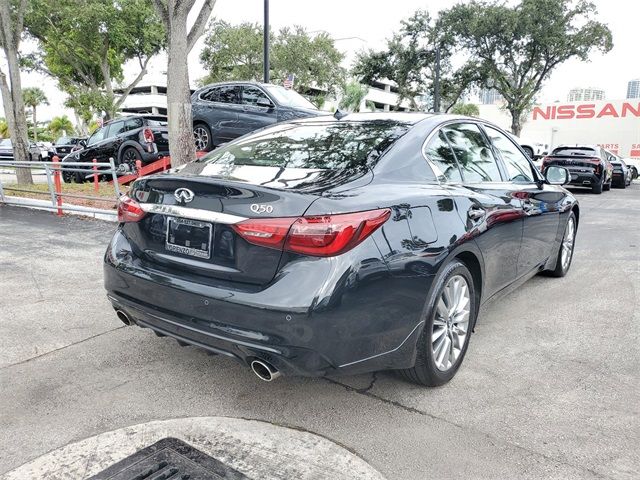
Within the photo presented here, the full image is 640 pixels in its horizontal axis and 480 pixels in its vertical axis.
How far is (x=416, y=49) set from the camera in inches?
1187

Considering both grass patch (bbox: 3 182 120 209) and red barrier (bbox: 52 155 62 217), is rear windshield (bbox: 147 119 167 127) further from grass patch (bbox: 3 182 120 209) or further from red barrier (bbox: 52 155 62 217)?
red barrier (bbox: 52 155 62 217)

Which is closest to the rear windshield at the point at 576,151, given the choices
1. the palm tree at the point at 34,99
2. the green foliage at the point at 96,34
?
the green foliage at the point at 96,34

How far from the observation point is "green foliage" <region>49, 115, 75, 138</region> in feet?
226

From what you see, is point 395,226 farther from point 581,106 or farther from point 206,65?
point 581,106

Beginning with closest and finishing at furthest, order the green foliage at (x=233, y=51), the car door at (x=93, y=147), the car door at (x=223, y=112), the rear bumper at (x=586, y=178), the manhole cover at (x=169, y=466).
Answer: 1. the manhole cover at (x=169, y=466)
2. the car door at (x=223, y=112)
3. the car door at (x=93, y=147)
4. the rear bumper at (x=586, y=178)
5. the green foliage at (x=233, y=51)

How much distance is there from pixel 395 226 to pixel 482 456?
118cm

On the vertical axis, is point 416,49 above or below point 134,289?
above

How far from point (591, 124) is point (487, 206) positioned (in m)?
53.9

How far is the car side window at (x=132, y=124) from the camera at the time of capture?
12.7m

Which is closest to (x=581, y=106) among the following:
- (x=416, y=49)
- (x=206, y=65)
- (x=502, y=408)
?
(x=416, y=49)

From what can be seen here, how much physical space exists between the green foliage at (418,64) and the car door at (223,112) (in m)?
20.8

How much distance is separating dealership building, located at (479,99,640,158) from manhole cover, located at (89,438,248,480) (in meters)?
53.2

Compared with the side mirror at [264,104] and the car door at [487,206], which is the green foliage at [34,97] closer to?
the side mirror at [264,104]

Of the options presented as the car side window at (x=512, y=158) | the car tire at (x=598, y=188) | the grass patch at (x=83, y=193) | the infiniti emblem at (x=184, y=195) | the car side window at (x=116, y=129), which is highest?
the car side window at (x=116, y=129)
